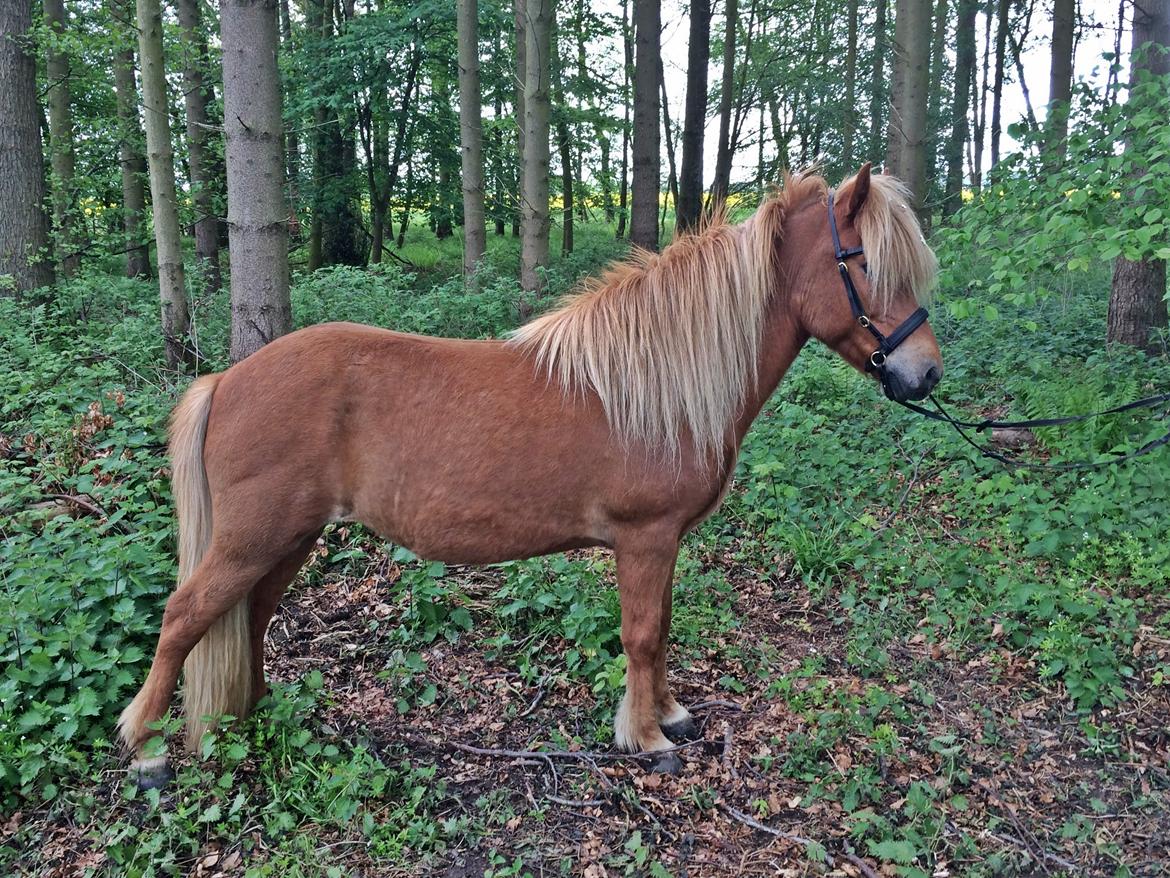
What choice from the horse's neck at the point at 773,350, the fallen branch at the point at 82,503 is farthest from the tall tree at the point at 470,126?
the horse's neck at the point at 773,350

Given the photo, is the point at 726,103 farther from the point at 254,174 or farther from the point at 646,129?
the point at 254,174

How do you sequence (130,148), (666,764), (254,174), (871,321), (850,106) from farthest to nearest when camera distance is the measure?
(850,106) → (130,148) → (254,174) → (666,764) → (871,321)

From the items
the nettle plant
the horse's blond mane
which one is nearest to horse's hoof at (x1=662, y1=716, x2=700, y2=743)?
the horse's blond mane

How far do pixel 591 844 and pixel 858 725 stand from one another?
1.33 metres

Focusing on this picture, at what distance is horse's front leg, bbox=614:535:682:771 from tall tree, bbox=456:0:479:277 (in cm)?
723

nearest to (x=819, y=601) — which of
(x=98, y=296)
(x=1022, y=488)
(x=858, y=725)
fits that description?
(x=858, y=725)

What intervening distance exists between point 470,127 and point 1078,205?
25.9 ft

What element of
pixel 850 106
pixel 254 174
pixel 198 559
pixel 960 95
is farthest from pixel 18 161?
pixel 960 95

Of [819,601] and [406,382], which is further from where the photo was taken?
[819,601]

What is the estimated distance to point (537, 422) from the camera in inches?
114

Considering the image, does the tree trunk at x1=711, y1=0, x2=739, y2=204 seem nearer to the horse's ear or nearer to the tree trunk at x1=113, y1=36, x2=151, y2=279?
the tree trunk at x1=113, y1=36, x2=151, y2=279

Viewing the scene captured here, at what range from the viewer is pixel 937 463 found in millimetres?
5375

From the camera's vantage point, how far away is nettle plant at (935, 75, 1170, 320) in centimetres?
340

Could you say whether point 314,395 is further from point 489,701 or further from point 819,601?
point 819,601
